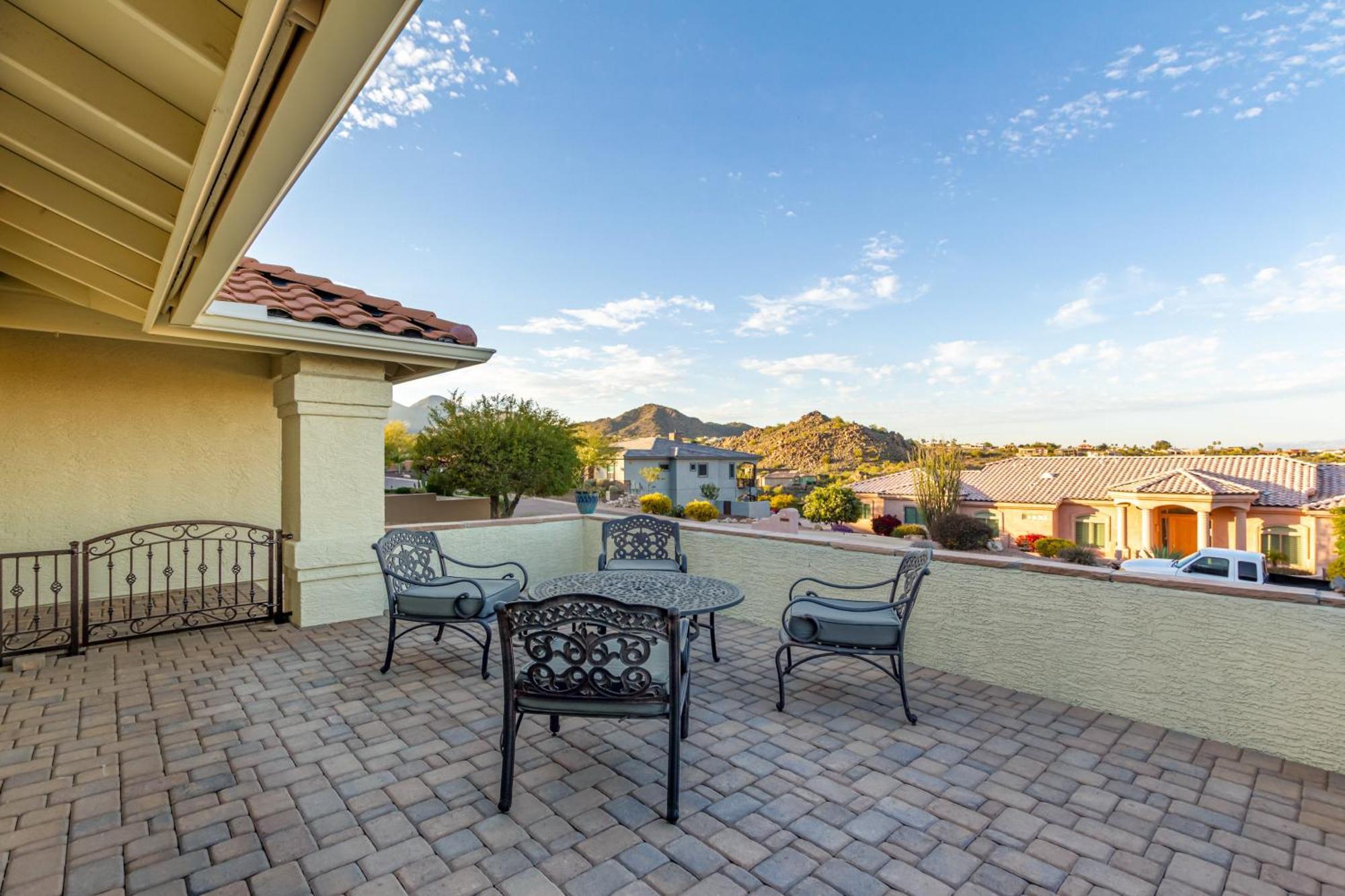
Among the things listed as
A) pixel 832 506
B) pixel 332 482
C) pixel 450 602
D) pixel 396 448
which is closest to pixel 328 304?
pixel 332 482

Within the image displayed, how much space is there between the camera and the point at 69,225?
2.63 m

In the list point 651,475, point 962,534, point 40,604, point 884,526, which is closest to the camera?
point 40,604

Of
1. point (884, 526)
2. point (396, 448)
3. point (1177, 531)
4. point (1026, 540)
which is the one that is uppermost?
point (396, 448)

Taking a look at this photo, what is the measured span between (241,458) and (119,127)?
16.8 feet

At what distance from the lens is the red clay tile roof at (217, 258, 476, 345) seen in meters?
4.29

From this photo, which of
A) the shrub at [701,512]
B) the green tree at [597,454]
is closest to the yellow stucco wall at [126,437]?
the shrub at [701,512]

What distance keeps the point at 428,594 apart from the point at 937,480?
12398mm

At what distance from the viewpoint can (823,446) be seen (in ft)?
173

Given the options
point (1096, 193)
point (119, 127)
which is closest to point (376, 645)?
point (119, 127)

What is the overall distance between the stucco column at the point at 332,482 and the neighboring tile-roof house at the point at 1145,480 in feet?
82.9

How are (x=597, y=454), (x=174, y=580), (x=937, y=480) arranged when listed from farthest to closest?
(x=597, y=454) < (x=937, y=480) < (x=174, y=580)

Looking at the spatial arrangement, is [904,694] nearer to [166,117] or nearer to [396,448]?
[166,117]

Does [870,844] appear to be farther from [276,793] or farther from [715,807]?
[276,793]

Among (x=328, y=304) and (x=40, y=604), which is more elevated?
(x=328, y=304)
